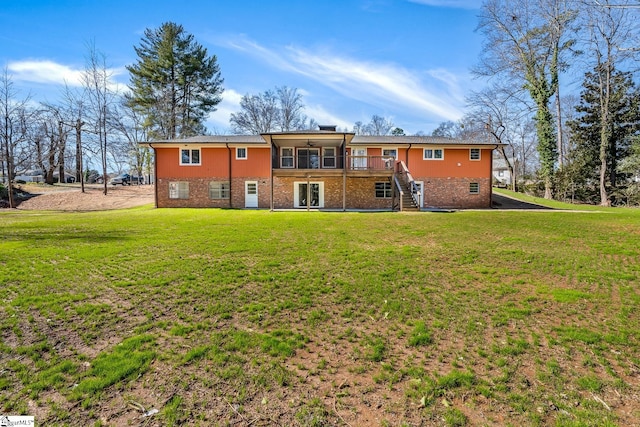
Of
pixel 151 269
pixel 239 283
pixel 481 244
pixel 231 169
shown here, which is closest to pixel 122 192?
pixel 231 169

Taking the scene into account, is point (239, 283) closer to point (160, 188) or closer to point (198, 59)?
point (160, 188)

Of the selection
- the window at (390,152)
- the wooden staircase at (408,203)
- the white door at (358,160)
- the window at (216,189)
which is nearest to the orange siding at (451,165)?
the window at (390,152)

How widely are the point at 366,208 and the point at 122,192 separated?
2195cm

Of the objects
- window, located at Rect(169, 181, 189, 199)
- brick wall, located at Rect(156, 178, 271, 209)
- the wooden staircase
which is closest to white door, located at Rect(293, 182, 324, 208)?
brick wall, located at Rect(156, 178, 271, 209)

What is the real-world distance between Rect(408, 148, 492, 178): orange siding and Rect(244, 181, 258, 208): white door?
11.0 metres

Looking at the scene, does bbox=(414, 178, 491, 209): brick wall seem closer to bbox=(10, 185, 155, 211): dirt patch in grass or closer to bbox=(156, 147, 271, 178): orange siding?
bbox=(156, 147, 271, 178): orange siding

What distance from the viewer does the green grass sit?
3.09m

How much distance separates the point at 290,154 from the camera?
73.8 feet

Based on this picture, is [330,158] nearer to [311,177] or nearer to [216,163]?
[311,177]

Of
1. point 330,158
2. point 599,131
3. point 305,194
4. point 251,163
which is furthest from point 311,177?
point 599,131

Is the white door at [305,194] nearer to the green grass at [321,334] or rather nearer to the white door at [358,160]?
the white door at [358,160]

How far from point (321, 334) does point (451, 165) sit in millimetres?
20894

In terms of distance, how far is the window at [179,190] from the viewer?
22.1m

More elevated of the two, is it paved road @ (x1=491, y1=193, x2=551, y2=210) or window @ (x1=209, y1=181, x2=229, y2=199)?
window @ (x1=209, y1=181, x2=229, y2=199)
